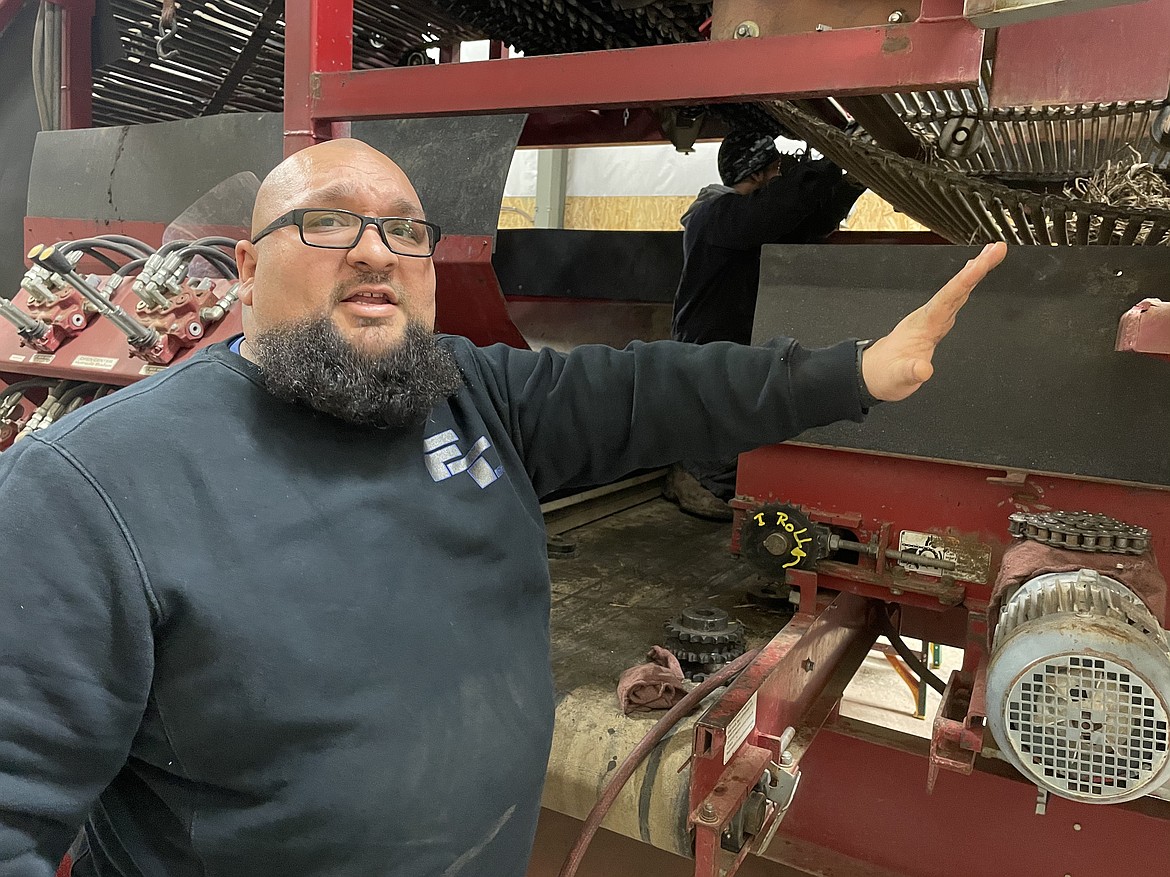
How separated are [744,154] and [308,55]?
1.36 m

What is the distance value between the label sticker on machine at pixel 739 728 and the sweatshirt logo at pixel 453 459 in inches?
18.6

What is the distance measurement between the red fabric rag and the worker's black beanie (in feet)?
5.18

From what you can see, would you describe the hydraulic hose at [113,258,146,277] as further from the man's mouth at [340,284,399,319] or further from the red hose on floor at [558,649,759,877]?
the red hose on floor at [558,649,759,877]

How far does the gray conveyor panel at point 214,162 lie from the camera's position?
1.67m

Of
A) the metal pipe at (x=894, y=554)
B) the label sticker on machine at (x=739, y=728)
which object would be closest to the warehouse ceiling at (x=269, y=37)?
the metal pipe at (x=894, y=554)

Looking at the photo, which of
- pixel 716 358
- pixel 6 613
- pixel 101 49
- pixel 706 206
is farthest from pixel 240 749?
pixel 101 49

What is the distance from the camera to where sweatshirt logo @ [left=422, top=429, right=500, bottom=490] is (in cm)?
108

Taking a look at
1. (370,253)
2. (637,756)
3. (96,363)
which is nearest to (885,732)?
(637,756)

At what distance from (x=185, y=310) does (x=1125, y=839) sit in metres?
1.98

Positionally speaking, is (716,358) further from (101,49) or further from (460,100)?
(101,49)

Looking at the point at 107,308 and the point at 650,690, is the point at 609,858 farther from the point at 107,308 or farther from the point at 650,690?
the point at 107,308

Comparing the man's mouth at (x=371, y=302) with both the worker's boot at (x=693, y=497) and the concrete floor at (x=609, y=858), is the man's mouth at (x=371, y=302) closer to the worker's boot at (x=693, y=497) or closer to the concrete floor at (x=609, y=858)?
the concrete floor at (x=609, y=858)

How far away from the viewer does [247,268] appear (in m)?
1.13

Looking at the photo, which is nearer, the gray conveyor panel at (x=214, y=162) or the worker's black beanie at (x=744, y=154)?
the gray conveyor panel at (x=214, y=162)
